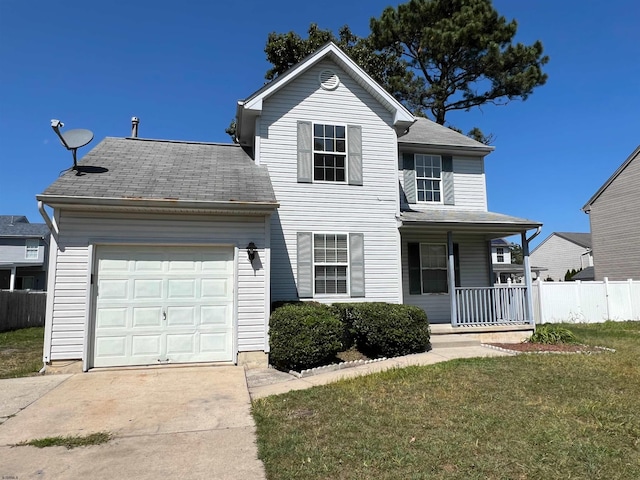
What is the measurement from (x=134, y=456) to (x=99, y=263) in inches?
202

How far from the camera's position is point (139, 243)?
8.41m

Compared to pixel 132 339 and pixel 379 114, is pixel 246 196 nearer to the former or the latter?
pixel 132 339

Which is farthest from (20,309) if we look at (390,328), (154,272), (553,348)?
(553,348)

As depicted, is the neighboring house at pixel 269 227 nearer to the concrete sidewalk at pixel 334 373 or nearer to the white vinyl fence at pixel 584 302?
the concrete sidewalk at pixel 334 373

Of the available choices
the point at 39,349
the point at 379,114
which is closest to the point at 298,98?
the point at 379,114

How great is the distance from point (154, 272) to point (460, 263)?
8989mm

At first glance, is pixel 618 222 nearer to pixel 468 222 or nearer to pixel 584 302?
pixel 584 302

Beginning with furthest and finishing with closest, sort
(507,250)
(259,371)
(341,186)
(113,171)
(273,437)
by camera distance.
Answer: (507,250)
(341,186)
(113,171)
(259,371)
(273,437)

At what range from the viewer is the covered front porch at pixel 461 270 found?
37.5ft

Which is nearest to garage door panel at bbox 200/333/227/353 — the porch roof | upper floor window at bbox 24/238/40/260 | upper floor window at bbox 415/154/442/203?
the porch roof

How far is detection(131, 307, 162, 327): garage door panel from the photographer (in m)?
8.35

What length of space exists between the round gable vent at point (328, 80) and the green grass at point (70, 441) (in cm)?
996

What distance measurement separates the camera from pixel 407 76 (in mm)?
23859

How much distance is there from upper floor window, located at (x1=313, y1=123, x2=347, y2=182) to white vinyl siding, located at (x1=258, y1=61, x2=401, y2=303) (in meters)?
0.21
